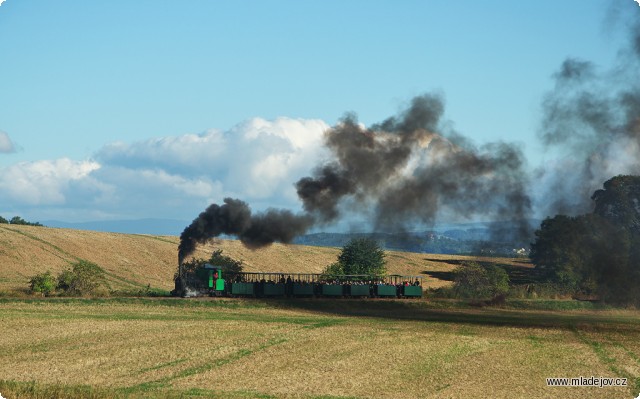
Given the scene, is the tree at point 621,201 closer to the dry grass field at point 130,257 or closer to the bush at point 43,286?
the dry grass field at point 130,257

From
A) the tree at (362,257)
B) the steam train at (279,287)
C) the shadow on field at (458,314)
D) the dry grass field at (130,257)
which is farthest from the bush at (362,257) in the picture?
the shadow on field at (458,314)

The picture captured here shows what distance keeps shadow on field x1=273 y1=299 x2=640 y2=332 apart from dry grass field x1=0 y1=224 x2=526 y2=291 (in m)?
32.5

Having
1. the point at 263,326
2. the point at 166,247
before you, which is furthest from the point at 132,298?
the point at 166,247

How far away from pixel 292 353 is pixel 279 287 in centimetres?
4207

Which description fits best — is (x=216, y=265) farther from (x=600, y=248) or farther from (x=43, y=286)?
(x=600, y=248)

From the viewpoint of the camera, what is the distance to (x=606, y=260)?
100 metres

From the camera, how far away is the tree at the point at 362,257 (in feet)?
369

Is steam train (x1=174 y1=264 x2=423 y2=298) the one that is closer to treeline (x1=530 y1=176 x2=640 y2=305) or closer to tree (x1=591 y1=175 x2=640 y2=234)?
treeline (x1=530 y1=176 x2=640 y2=305)

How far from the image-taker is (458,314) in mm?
81125

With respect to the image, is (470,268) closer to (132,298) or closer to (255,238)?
(255,238)

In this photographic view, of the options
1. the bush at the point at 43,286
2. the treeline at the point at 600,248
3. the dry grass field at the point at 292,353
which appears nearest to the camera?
the dry grass field at the point at 292,353

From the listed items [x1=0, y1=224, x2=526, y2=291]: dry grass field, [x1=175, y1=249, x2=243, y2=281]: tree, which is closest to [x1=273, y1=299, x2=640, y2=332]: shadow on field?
[x1=175, y1=249, x2=243, y2=281]: tree

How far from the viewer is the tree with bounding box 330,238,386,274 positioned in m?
112

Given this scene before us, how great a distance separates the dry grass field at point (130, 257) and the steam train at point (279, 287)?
2140 cm
